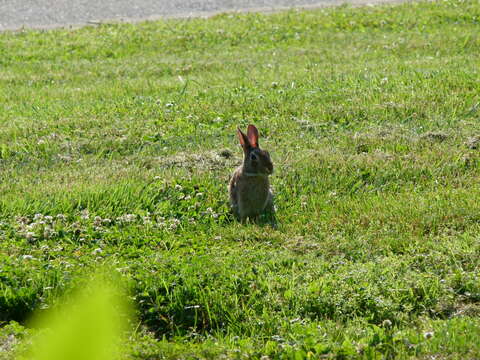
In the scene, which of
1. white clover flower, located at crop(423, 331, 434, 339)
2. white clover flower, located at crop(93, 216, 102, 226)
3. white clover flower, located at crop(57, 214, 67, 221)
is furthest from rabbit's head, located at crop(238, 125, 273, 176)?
white clover flower, located at crop(423, 331, 434, 339)

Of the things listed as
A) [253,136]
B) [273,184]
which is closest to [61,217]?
[253,136]

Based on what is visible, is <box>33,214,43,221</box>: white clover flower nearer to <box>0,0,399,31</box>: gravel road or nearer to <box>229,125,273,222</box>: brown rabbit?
<box>229,125,273,222</box>: brown rabbit

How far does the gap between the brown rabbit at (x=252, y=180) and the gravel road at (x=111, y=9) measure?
9814 millimetres

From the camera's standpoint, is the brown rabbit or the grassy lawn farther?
the brown rabbit

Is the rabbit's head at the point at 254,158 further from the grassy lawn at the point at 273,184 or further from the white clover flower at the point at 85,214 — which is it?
the white clover flower at the point at 85,214

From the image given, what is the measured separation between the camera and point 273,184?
7.12m

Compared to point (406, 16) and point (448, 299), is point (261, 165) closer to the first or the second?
point (448, 299)

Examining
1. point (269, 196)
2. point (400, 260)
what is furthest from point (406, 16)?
point (400, 260)

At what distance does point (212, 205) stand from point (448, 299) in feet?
8.65

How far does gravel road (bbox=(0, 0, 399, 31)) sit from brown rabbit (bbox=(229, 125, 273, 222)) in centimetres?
981

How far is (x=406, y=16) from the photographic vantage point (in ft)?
46.5

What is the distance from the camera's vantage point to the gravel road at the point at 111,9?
614 inches

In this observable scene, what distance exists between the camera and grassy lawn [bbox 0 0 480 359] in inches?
184

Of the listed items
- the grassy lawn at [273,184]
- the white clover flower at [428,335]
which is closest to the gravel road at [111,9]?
the grassy lawn at [273,184]
